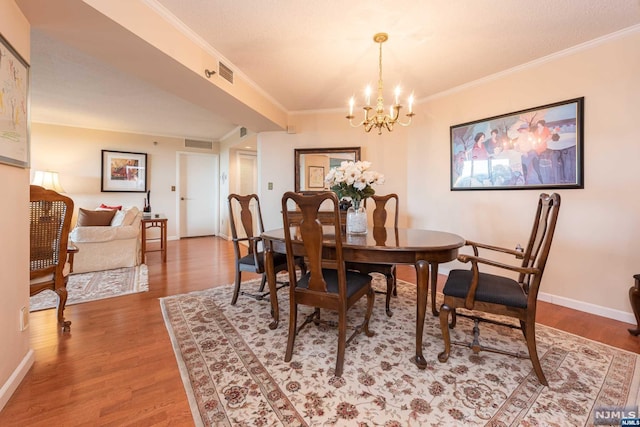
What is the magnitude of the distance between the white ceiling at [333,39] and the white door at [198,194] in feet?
8.83

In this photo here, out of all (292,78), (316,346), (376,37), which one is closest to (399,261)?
(316,346)

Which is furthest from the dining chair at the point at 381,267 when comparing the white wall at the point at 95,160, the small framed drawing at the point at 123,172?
the small framed drawing at the point at 123,172

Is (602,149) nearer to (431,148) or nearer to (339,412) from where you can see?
(431,148)

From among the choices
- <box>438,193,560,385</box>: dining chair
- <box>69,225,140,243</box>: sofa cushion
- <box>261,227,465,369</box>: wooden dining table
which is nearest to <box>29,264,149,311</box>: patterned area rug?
<box>69,225,140,243</box>: sofa cushion

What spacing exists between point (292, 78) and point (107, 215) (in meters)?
3.60

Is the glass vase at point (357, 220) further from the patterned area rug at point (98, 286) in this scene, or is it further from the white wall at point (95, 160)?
the white wall at point (95, 160)

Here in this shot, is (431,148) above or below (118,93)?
below

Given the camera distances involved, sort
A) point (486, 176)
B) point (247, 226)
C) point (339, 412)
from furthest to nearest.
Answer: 1. point (486, 176)
2. point (247, 226)
3. point (339, 412)

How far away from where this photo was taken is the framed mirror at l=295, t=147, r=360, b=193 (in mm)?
4082

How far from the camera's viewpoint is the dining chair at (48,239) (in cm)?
181

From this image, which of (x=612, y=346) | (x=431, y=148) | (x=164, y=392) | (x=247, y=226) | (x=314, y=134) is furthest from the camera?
(x=314, y=134)

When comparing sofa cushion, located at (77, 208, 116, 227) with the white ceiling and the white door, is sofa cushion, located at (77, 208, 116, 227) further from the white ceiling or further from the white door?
the white door

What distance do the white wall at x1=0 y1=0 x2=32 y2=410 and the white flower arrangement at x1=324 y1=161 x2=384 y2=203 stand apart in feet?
6.08

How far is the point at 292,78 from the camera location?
304cm
